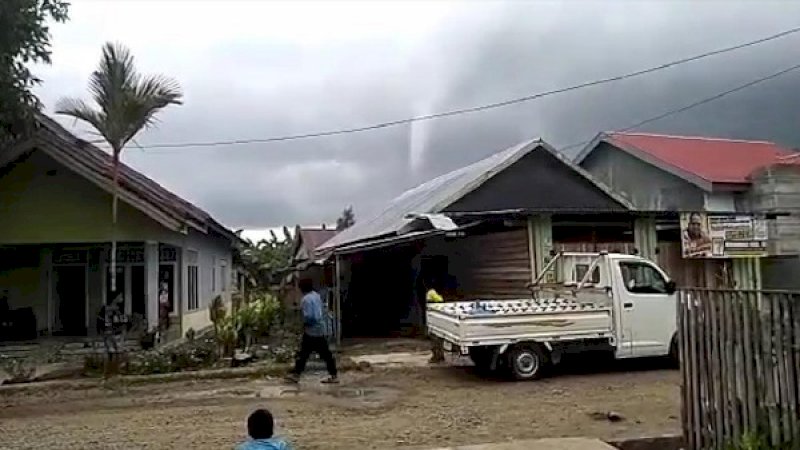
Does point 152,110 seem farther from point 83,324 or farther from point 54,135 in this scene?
point 83,324

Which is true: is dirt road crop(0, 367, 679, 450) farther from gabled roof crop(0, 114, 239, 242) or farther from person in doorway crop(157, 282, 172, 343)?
person in doorway crop(157, 282, 172, 343)

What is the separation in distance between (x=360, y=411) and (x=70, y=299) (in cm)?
1355

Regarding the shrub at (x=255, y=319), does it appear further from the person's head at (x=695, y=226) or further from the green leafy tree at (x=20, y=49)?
the person's head at (x=695, y=226)

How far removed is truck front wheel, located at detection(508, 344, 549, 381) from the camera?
1326 cm

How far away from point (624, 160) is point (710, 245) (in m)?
10.1

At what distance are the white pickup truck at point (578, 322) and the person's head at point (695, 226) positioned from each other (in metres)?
6.60

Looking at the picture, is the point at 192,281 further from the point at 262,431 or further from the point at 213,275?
the point at 262,431

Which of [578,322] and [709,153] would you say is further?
[709,153]

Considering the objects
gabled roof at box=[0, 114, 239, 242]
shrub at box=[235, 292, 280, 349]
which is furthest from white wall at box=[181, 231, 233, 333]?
gabled roof at box=[0, 114, 239, 242]

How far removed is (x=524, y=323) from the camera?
13062 millimetres

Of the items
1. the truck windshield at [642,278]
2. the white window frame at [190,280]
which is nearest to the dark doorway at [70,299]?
the white window frame at [190,280]

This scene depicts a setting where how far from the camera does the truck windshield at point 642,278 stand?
45.6 ft

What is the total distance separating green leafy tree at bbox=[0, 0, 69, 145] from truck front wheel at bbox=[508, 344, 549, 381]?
1011 centimetres

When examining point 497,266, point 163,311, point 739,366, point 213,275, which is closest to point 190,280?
point 163,311
